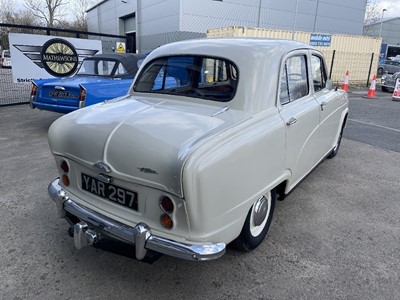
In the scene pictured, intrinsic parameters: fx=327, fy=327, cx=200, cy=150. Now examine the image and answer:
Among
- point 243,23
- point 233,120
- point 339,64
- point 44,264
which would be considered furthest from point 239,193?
point 243,23

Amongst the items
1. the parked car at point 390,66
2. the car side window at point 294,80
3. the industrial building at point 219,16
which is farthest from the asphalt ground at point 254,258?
the parked car at point 390,66

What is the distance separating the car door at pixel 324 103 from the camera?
3904 millimetres

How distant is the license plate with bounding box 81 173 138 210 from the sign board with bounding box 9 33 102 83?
28.8 ft

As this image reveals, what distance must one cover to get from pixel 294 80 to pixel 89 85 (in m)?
4.14

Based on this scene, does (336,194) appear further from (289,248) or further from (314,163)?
(289,248)

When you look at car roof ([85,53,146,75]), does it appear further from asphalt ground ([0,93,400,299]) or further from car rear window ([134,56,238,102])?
car rear window ([134,56,238,102])

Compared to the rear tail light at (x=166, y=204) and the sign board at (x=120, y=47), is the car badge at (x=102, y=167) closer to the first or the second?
the rear tail light at (x=166, y=204)

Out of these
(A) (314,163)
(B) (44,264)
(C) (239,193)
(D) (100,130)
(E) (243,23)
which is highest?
(E) (243,23)

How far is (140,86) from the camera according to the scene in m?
3.54

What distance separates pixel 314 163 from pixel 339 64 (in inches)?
633

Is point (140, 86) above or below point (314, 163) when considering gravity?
above

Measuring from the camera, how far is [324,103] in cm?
395

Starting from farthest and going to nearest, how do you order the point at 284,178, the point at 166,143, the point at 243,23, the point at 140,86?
the point at 243,23
the point at 140,86
the point at 284,178
the point at 166,143

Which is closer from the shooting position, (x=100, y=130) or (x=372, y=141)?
(x=100, y=130)
